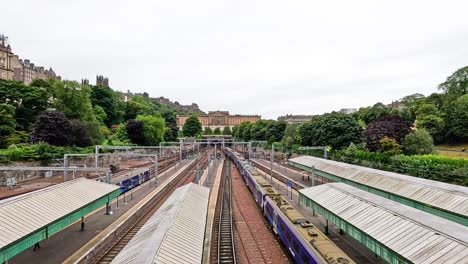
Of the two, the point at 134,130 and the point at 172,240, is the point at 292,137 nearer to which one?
the point at 134,130

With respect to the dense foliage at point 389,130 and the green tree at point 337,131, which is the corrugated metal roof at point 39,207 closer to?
the dense foliage at point 389,130

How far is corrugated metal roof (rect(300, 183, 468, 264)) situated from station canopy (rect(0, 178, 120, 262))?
1512 centimetres

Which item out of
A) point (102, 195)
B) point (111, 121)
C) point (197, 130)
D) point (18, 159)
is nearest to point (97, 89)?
point (111, 121)

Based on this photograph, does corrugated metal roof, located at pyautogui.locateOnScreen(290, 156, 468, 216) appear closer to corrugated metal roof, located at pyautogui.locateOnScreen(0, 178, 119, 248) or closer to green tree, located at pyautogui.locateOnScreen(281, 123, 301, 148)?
corrugated metal roof, located at pyautogui.locateOnScreen(0, 178, 119, 248)

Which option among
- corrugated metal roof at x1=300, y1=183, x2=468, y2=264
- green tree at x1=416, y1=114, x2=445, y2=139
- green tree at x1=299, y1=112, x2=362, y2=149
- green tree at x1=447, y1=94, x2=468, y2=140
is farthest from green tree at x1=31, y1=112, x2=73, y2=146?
green tree at x1=447, y1=94, x2=468, y2=140

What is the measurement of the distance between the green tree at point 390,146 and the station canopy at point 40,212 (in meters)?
34.7

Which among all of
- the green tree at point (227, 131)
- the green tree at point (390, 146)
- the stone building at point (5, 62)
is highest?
the stone building at point (5, 62)

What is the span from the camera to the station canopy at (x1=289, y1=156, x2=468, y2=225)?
1827cm

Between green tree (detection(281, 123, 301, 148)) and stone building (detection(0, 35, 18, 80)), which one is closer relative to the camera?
green tree (detection(281, 123, 301, 148))

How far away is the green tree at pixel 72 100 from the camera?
2798 inches

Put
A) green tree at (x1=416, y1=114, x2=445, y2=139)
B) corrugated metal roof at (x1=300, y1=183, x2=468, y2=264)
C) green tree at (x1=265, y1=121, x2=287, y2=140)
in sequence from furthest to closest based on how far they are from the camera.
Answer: green tree at (x1=265, y1=121, x2=287, y2=140) < green tree at (x1=416, y1=114, x2=445, y2=139) < corrugated metal roof at (x1=300, y1=183, x2=468, y2=264)

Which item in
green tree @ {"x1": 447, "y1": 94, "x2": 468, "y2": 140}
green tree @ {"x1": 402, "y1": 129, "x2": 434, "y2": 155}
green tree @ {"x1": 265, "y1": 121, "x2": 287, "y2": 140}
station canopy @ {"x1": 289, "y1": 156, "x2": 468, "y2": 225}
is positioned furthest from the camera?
green tree @ {"x1": 265, "y1": 121, "x2": 287, "y2": 140}

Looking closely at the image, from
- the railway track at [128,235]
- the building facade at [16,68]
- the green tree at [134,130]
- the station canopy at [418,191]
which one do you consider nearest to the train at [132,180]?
the railway track at [128,235]

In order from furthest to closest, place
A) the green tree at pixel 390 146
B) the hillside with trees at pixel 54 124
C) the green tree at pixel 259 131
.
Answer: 1. the green tree at pixel 259 131
2. the hillside with trees at pixel 54 124
3. the green tree at pixel 390 146
